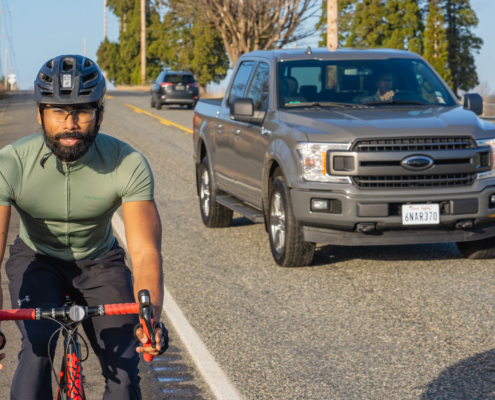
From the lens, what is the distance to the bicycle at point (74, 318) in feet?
8.05

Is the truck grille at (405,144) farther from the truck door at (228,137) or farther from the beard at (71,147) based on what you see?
the beard at (71,147)

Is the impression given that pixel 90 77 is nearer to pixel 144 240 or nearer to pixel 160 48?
pixel 144 240

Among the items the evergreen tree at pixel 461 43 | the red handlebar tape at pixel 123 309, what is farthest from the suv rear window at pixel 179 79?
the red handlebar tape at pixel 123 309

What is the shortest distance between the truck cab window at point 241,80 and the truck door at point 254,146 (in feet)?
0.95

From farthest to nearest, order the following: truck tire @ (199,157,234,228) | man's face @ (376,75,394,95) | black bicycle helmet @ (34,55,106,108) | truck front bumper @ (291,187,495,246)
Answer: truck tire @ (199,157,234,228)
man's face @ (376,75,394,95)
truck front bumper @ (291,187,495,246)
black bicycle helmet @ (34,55,106,108)

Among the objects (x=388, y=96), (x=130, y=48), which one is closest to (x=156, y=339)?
(x=388, y=96)

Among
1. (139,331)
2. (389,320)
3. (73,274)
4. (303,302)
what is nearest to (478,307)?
(389,320)

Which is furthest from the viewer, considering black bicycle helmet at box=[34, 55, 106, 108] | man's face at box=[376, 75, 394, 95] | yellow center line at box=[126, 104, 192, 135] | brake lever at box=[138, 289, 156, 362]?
yellow center line at box=[126, 104, 192, 135]

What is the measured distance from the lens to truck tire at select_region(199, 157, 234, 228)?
32.7 feet

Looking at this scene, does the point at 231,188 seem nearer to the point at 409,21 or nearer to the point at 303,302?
the point at 303,302

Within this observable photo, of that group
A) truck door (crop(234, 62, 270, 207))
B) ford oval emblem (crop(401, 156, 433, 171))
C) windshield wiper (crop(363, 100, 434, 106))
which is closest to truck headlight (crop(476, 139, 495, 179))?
ford oval emblem (crop(401, 156, 433, 171))

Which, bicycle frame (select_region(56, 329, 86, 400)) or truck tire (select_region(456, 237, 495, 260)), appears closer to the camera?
bicycle frame (select_region(56, 329, 86, 400))

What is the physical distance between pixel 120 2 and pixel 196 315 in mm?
79837

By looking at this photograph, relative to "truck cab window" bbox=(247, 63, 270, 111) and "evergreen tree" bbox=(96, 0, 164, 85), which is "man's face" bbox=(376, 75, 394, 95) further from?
"evergreen tree" bbox=(96, 0, 164, 85)
